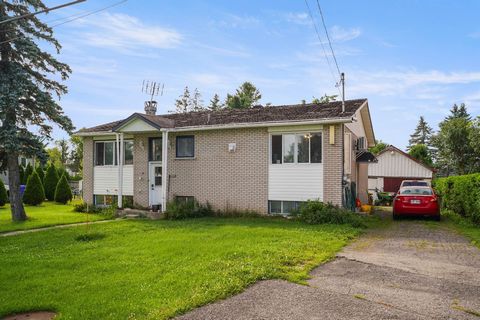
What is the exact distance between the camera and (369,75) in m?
14.8

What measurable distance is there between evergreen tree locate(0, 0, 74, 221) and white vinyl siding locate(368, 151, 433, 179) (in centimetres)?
2708

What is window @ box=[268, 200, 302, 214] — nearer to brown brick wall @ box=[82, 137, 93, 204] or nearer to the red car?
the red car

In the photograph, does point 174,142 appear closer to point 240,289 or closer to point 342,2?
point 342,2

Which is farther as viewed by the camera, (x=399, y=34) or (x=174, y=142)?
(x=174, y=142)

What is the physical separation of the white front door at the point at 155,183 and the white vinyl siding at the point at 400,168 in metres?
22.8

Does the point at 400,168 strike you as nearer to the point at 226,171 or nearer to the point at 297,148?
the point at 297,148

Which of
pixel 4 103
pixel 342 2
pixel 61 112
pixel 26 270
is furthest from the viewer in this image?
pixel 61 112

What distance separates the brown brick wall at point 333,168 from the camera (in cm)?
1403

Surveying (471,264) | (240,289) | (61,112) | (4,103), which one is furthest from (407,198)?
(4,103)

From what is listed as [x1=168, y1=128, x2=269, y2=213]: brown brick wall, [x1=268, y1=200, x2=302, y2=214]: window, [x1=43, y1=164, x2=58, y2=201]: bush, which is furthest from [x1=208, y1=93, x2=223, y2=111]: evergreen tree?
[x1=268, y1=200, x2=302, y2=214]: window

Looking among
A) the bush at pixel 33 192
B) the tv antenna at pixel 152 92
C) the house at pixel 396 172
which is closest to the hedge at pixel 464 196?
the tv antenna at pixel 152 92

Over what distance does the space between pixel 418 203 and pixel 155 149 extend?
11.2 m

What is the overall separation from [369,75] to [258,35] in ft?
15.1

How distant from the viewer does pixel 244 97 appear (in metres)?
48.6
